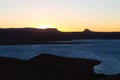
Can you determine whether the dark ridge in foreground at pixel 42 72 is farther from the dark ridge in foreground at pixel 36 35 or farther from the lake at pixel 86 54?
the dark ridge in foreground at pixel 36 35

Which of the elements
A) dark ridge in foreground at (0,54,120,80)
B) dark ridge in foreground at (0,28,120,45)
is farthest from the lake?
dark ridge in foreground at (0,28,120,45)

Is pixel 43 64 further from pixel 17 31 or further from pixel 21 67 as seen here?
pixel 17 31

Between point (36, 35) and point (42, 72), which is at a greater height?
point (42, 72)

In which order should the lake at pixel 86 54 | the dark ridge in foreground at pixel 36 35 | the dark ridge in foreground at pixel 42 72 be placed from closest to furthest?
the dark ridge in foreground at pixel 42 72 < the lake at pixel 86 54 < the dark ridge in foreground at pixel 36 35

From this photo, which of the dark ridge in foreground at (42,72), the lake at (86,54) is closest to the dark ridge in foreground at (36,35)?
the lake at (86,54)

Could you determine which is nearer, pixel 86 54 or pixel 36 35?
pixel 86 54

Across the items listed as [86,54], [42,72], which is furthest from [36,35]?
[42,72]

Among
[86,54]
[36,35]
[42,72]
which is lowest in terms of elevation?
[36,35]

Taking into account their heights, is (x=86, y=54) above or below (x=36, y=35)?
above

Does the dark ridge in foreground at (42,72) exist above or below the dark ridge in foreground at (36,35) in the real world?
above

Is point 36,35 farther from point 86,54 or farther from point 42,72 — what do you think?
point 42,72

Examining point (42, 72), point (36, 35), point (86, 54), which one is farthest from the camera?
point (36, 35)

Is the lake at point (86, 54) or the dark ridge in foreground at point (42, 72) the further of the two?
the lake at point (86, 54)

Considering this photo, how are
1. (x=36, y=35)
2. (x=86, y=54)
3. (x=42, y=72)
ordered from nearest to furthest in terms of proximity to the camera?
1. (x=42, y=72)
2. (x=86, y=54)
3. (x=36, y=35)
